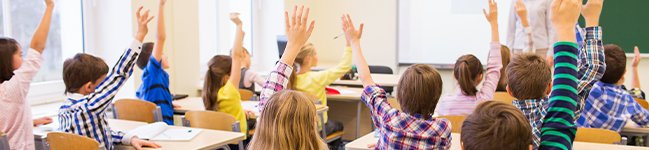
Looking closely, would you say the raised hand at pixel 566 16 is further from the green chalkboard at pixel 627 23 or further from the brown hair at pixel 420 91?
the green chalkboard at pixel 627 23

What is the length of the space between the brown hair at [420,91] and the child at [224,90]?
139cm

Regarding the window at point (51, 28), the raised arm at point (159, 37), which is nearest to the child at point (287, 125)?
the raised arm at point (159, 37)

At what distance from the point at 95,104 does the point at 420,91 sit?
129cm

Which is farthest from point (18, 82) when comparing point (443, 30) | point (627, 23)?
point (627, 23)

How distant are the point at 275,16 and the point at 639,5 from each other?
4184 mm

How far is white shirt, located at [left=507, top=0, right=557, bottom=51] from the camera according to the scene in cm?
393

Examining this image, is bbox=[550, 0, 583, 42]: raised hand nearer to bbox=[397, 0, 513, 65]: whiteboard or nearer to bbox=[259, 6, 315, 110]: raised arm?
bbox=[259, 6, 315, 110]: raised arm

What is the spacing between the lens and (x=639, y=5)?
4625 millimetres

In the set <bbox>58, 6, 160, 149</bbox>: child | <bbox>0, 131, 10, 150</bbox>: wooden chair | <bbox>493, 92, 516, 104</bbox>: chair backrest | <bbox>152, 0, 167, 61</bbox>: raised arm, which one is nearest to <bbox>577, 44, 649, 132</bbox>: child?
<bbox>493, 92, 516, 104</bbox>: chair backrest

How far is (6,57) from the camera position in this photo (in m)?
1.99

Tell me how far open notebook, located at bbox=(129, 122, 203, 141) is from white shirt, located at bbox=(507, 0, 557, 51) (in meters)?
3.12

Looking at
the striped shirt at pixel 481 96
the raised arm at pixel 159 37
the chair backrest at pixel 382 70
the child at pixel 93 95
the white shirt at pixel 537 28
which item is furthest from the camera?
the chair backrest at pixel 382 70

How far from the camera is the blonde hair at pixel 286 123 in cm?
111

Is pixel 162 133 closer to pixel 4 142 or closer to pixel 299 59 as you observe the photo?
pixel 4 142
